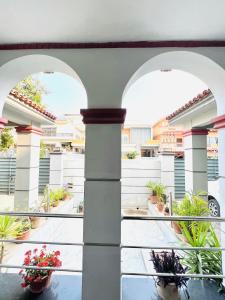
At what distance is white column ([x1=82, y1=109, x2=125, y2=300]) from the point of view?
5.39 ft

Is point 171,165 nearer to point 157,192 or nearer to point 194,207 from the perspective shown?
point 157,192

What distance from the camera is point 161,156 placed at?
247 inches

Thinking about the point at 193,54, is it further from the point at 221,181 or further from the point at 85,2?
the point at 221,181

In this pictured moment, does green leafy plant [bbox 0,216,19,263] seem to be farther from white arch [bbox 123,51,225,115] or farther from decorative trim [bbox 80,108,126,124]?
white arch [bbox 123,51,225,115]

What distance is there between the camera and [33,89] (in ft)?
18.5

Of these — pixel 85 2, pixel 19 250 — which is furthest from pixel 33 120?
pixel 85 2

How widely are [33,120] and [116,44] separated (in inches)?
118

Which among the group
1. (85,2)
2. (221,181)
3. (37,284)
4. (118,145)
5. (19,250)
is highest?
(85,2)

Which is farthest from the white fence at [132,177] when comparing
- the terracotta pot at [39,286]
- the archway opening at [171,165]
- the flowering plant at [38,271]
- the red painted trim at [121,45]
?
the red painted trim at [121,45]

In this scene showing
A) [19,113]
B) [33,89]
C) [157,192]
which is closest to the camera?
[19,113]

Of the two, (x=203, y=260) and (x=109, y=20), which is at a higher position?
(x=109, y=20)

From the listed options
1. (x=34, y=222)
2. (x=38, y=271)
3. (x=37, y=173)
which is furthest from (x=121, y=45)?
(x=34, y=222)

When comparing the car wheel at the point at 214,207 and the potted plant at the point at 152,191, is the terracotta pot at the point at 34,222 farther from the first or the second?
the car wheel at the point at 214,207

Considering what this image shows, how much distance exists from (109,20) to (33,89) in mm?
4752
